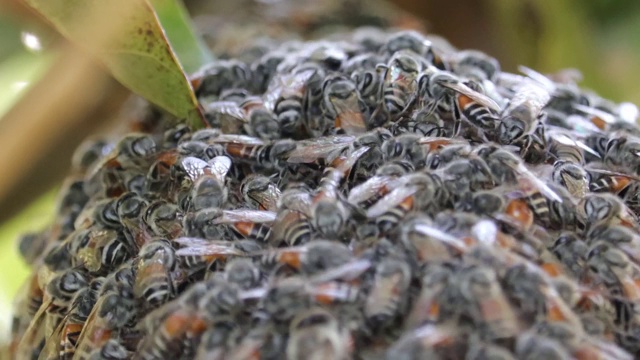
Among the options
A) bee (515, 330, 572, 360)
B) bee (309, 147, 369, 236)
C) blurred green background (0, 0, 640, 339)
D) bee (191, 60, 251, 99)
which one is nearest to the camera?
bee (515, 330, 572, 360)

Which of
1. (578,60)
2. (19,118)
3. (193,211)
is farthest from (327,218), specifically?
(578,60)

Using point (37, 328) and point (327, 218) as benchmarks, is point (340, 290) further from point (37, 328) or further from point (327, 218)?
point (37, 328)

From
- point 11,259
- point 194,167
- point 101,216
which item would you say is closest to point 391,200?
point 194,167

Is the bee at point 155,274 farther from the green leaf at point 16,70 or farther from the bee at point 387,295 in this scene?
the green leaf at point 16,70

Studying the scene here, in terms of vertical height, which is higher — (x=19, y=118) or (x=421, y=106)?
(x=19, y=118)

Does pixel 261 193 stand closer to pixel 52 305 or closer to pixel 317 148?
pixel 317 148

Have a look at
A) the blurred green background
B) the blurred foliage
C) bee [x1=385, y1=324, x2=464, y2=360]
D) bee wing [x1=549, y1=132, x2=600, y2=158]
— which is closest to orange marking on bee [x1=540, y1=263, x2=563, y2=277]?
bee [x1=385, y1=324, x2=464, y2=360]

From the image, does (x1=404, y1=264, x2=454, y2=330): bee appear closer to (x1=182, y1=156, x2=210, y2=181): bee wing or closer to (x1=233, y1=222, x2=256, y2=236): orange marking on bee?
(x1=233, y1=222, x2=256, y2=236): orange marking on bee
